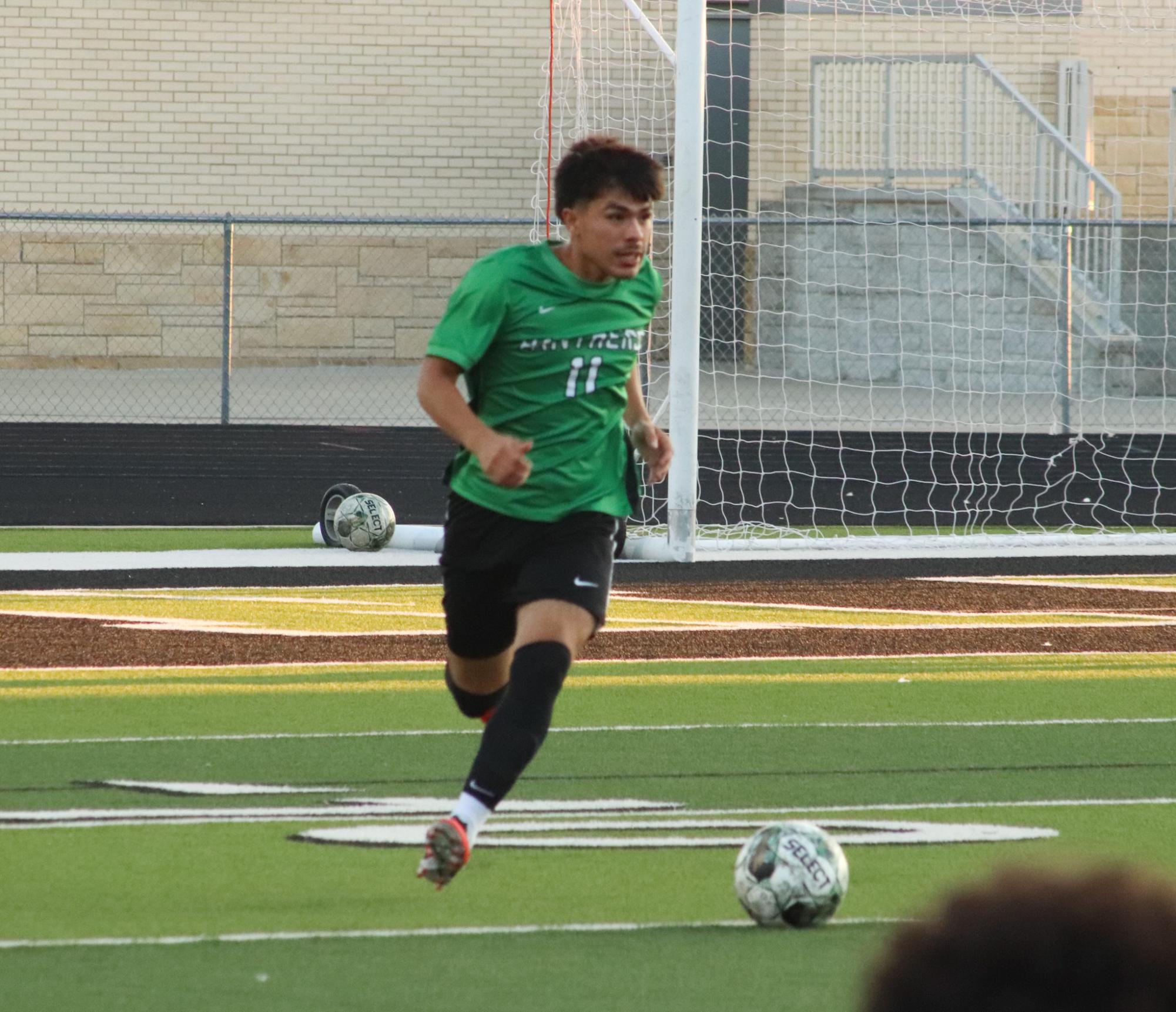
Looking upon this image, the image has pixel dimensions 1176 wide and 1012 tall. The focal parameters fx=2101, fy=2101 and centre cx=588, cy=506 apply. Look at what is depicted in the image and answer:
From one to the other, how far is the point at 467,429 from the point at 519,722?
2.32 ft

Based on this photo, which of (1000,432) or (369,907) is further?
(1000,432)

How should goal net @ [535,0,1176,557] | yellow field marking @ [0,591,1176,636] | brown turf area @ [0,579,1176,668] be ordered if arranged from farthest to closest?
goal net @ [535,0,1176,557] → yellow field marking @ [0,591,1176,636] → brown turf area @ [0,579,1176,668]

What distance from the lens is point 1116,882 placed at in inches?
47.1

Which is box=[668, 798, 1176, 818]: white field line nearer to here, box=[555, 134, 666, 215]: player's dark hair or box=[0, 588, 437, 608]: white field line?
box=[555, 134, 666, 215]: player's dark hair

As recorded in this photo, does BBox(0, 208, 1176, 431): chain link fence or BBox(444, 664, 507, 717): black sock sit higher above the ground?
BBox(0, 208, 1176, 431): chain link fence

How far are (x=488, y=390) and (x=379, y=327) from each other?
2067 cm

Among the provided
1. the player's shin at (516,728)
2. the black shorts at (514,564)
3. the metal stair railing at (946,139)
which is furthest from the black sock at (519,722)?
the metal stair railing at (946,139)

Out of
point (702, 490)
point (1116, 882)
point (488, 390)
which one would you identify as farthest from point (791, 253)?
point (1116, 882)

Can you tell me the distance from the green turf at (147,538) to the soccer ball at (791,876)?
9328 mm

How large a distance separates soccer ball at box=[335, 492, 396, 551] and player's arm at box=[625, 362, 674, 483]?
769 cm

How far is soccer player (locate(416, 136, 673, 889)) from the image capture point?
5211mm

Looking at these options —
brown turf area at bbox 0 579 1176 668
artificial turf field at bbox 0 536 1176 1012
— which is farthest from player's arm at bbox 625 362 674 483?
brown turf area at bbox 0 579 1176 668

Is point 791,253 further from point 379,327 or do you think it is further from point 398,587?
point 398,587

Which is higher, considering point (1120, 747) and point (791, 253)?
point (791, 253)
